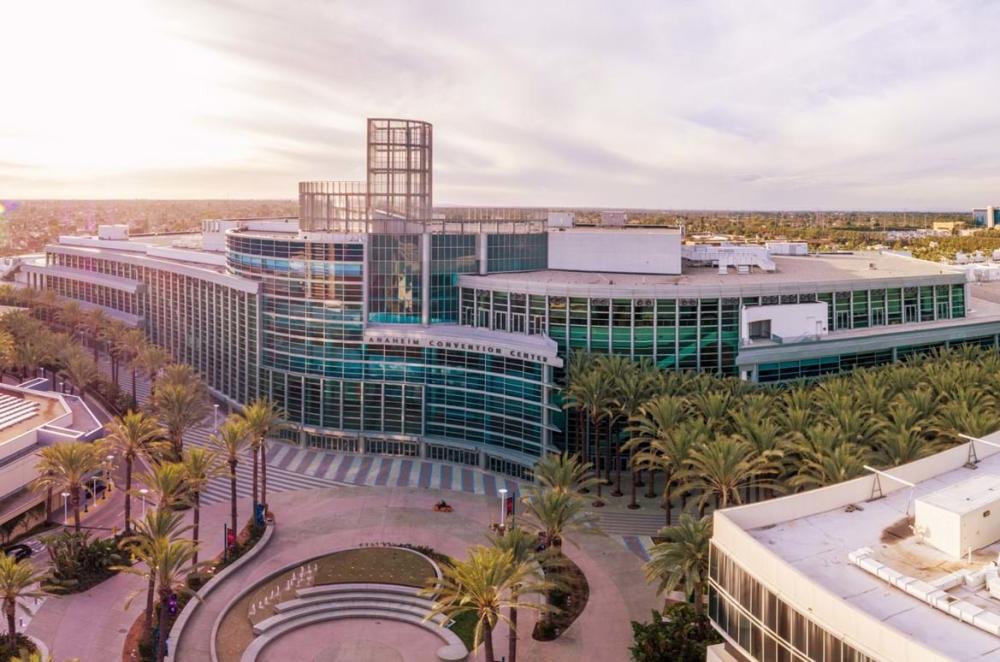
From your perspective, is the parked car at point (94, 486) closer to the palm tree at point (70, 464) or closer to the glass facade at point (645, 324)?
the palm tree at point (70, 464)

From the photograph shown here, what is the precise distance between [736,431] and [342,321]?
3886 cm

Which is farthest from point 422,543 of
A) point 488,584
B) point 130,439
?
point 130,439

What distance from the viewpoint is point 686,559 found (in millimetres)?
37906

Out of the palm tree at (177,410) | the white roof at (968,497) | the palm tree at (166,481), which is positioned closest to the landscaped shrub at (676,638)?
the white roof at (968,497)

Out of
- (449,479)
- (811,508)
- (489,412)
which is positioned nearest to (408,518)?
(449,479)

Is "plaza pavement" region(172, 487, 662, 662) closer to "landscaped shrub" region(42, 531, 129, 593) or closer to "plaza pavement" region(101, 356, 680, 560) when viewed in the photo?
"plaza pavement" region(101, 356, 680, 560)

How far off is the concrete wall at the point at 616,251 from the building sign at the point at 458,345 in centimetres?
2089

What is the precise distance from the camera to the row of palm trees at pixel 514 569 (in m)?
35.2

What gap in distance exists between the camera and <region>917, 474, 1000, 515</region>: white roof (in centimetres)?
2855

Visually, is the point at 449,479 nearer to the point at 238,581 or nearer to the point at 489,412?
the point at 489,412

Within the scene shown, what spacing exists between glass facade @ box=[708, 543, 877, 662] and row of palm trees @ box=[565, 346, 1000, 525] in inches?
590

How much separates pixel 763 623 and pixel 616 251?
60.6m

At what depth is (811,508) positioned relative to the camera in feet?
105

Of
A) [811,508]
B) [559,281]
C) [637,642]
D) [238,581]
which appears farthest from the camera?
[559,281]
